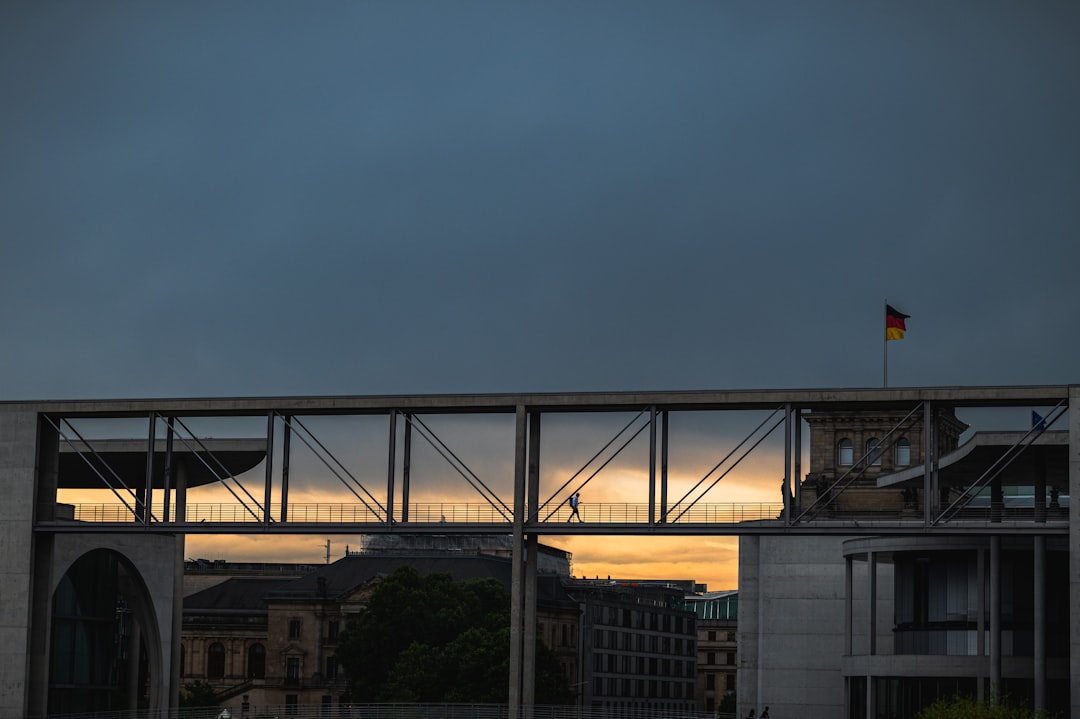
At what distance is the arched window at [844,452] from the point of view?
124 metres

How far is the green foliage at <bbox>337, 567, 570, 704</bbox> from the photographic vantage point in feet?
371

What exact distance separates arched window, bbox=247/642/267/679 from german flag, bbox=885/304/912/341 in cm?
9639

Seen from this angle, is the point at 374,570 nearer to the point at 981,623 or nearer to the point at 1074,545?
the point at 981,623

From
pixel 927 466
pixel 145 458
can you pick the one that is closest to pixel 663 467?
pixel 927 466

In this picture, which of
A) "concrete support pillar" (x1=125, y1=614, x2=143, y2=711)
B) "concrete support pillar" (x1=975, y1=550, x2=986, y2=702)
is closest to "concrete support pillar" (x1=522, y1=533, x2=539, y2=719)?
"concrete support pillar" (x1=975, y1=550, x2=986, y2=702)

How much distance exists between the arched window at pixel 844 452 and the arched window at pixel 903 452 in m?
3.42

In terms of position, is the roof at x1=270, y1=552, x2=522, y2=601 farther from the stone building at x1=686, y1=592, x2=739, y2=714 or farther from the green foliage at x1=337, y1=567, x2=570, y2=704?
the stone building at x1=686, y1=592, x2=739, y2=714

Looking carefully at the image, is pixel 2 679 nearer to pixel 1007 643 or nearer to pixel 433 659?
pixel 1007 643

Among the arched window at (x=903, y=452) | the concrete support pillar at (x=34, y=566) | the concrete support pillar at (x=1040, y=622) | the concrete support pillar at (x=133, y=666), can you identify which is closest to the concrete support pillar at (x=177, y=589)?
the concrete support pillar at (x=133, y=666)

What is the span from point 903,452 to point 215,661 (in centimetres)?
7247

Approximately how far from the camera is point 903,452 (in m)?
124

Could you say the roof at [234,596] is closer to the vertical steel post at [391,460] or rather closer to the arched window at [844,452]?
the arched window at [844,452]

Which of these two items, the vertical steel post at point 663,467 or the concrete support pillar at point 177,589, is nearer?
the vertical steel post at point 663,467

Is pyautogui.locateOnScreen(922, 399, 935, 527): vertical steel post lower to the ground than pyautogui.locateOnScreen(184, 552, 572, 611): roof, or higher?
higher
